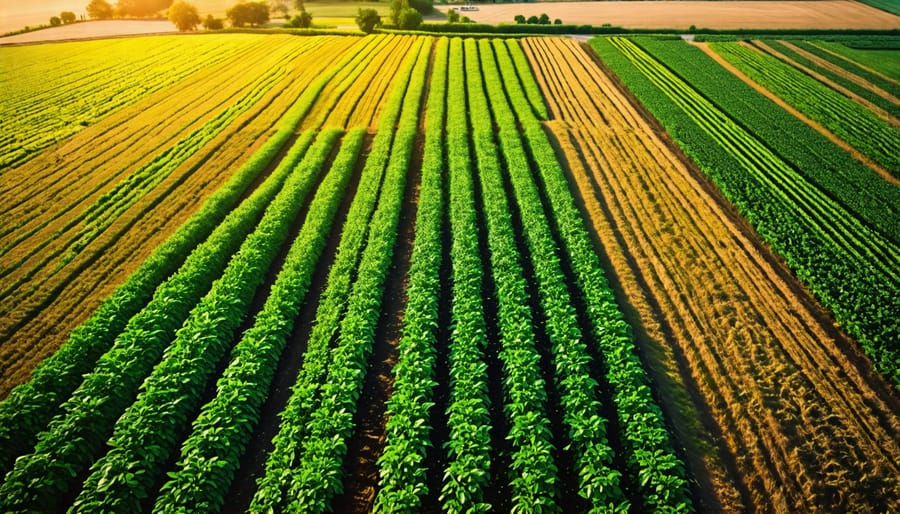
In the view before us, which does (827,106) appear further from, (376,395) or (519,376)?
(376,395)

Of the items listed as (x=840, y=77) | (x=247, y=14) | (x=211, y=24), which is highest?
(x=247, y=14)

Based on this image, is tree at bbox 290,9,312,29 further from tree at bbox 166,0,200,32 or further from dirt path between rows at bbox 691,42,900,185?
dirt path between rows at bbox 691,42,900,185

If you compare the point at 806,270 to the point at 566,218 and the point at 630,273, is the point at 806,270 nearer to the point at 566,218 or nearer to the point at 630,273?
the point at 630,273

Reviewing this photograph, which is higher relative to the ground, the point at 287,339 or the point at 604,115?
the point at 604,115

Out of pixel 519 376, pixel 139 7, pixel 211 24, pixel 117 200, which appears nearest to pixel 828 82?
pixel 519 376

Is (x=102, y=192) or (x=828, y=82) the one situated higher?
(x=828, y=82)

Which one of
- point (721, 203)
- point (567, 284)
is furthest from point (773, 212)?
point (567, 284)
